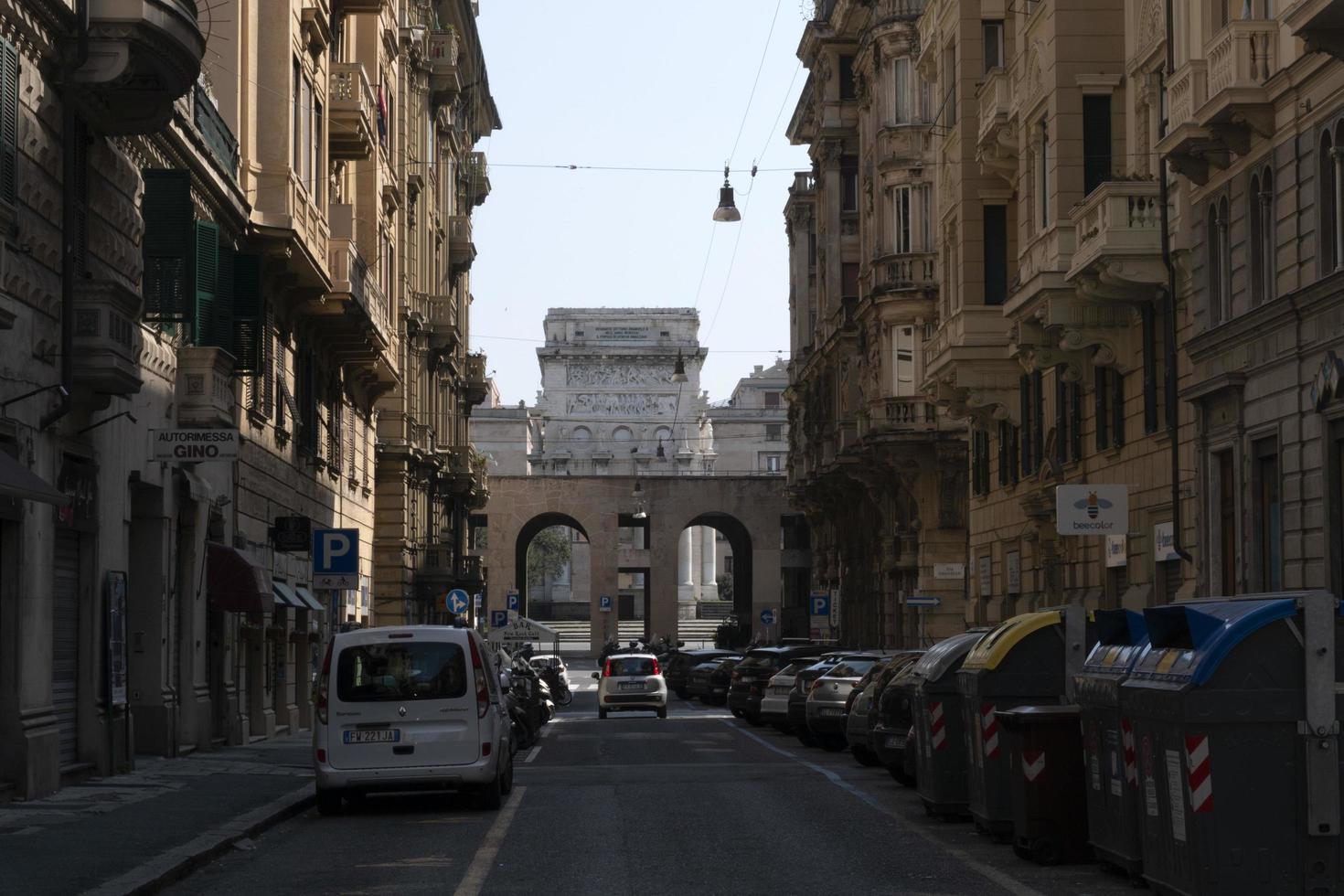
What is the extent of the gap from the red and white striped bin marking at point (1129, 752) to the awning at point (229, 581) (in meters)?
18.4

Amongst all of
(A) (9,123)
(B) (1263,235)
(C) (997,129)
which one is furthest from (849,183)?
(A) (9,123)

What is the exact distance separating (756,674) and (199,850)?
29.6 meters

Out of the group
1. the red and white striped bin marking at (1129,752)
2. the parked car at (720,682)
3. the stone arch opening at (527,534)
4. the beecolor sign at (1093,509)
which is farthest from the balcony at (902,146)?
the stone arch opening at (527,534)

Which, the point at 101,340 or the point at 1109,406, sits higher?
the point at 1109,406

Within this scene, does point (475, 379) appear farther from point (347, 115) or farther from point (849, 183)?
point (347, 115)

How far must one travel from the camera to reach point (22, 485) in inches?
678

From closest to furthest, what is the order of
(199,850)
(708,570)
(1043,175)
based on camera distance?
(199,850) < (1043,175) < (708,570)

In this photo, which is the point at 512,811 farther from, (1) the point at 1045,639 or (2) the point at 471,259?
(2) the point at 471,259

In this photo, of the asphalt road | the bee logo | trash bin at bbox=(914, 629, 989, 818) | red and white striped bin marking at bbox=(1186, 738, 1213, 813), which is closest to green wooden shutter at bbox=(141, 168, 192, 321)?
the asphalt road

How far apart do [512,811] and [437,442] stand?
139 ft

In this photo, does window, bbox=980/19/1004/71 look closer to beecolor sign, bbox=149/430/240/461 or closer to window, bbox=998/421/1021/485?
window, bbox=998/421/1021/485

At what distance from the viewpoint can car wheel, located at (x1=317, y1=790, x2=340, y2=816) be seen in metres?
20.1

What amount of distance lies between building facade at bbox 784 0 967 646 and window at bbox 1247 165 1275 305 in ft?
57.7

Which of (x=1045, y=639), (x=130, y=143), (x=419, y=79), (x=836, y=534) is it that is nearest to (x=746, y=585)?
(x=836, y=534)
